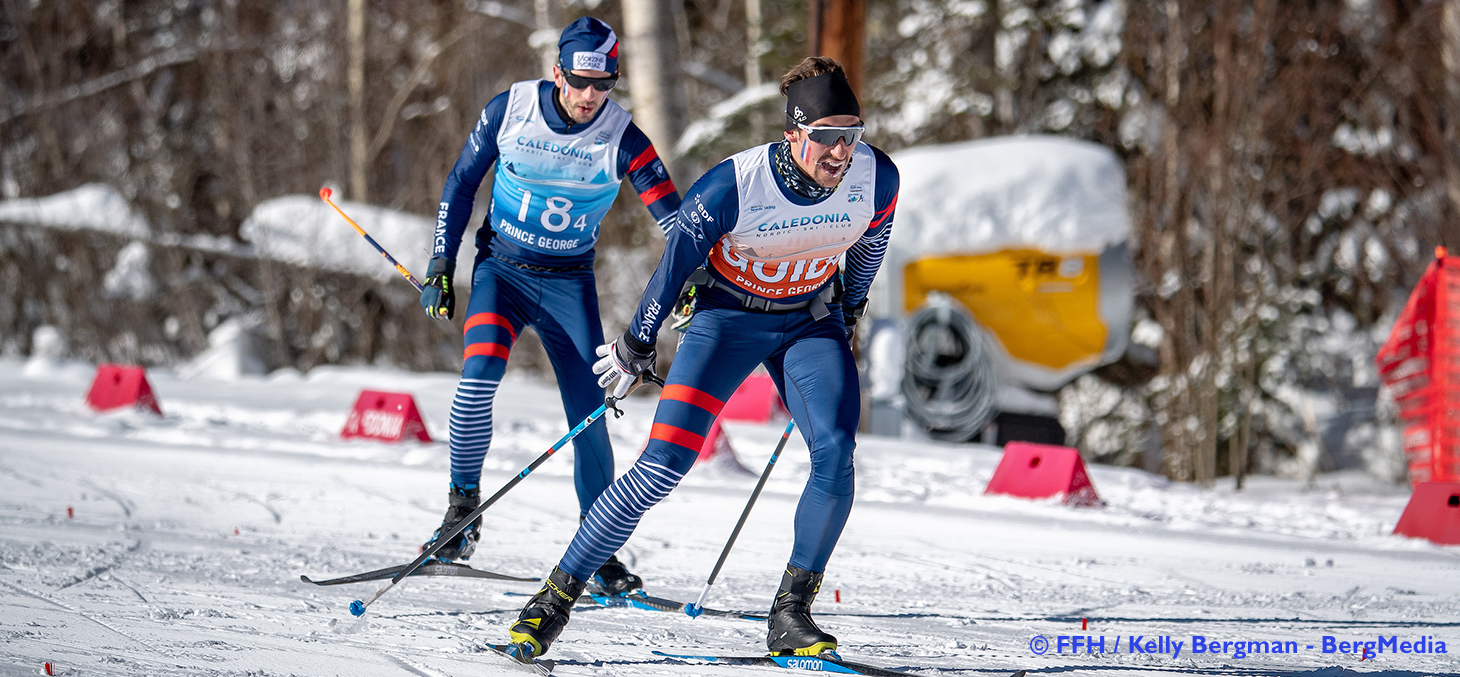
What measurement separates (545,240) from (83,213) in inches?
532

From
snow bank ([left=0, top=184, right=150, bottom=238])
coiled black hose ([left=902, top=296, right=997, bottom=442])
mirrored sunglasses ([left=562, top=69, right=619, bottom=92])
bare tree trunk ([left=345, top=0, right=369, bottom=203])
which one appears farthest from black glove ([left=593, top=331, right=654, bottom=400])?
bare tree trunk ([left=345, top=0, right=369, bottom=203])

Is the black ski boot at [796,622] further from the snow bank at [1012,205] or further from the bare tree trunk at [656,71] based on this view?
the bare tree trunk at [656,71]

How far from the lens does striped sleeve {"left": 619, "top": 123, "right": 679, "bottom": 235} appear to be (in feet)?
14.0

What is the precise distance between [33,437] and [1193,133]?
1111 cm

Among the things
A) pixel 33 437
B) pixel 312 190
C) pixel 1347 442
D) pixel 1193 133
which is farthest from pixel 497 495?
pixel 312 190

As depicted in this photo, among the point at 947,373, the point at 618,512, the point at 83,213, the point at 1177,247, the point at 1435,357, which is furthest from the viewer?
the point at 83,213

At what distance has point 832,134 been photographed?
3.23 m

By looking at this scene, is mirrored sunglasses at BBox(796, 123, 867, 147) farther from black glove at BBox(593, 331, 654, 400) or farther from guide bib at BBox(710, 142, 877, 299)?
black glove at BBox(593, 331, 654, 400)

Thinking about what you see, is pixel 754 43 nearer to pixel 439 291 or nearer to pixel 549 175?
pixel 549 175

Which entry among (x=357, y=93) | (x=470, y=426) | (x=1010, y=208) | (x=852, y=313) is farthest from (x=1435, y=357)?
(x=357, y=93)

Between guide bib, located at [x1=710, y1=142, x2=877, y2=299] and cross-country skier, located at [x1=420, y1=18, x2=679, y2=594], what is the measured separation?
85 cm

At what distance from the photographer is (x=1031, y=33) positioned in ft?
49.8

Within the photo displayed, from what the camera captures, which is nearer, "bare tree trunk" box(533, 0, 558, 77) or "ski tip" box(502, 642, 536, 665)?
"ski tip" box(502, 642, 536, 665)

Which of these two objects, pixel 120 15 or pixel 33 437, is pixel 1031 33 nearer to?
pixel 33 437
